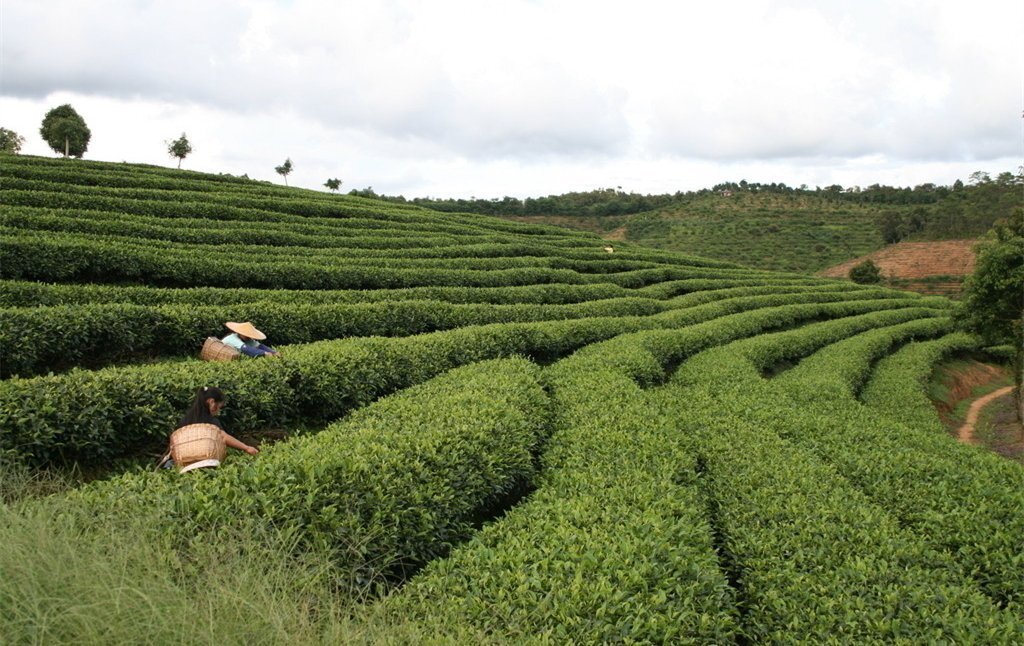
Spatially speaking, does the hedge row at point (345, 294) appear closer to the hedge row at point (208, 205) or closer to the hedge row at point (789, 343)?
the hedge row at point (789, 343)

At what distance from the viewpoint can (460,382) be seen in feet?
32.2

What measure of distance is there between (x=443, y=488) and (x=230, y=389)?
3.89 meters

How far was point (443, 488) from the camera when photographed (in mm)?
5938

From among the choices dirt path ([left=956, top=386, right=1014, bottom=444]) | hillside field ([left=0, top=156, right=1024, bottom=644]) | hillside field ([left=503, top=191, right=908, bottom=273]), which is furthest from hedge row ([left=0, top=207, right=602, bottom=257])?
hillside field ([left=503, top=191, right=908, bottom=273])

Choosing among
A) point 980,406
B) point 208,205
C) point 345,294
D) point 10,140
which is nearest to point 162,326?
point 345,294

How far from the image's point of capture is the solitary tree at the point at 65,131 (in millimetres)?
39062

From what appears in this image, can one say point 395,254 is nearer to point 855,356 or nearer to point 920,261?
point 855,356

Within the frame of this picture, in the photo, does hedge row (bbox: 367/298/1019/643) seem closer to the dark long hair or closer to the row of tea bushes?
the dark long hair

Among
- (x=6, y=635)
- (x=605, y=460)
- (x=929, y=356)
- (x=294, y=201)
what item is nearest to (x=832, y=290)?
(x=929, y=356)

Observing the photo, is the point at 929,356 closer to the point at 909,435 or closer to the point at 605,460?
the point at 909,435

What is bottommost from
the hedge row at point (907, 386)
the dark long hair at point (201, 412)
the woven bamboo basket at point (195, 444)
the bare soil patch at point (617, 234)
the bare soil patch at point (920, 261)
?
the hedge row at point (907, 386)

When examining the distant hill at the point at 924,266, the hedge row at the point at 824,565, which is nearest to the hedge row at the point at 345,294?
the hedge row at the point at 824,565

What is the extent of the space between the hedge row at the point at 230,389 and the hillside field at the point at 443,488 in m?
0.04

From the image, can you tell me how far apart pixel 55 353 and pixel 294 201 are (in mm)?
19670
